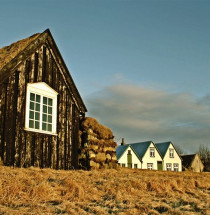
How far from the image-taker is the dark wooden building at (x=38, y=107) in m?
11.1

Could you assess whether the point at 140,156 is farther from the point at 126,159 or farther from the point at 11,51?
the point at 11,51

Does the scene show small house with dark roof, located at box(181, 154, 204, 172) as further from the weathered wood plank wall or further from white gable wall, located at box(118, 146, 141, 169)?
the weathered wood plank wall

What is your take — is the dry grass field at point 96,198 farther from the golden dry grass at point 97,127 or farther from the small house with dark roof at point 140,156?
the small house with dark roof at point 140,156

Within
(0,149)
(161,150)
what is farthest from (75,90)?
(161,150)

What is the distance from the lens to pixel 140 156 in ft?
174

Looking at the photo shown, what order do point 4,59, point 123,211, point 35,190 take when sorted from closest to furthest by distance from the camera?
1. point 123,211
2. point 35,190
3. point 4,59

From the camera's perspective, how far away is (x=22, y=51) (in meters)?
11.7

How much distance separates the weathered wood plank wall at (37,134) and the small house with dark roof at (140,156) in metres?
36.7

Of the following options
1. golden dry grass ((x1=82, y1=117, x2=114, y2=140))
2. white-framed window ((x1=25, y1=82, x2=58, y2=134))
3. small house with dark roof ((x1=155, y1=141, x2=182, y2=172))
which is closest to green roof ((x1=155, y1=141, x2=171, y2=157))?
small house with dark roof ((x1=155, y1=141, x2=182, y2=172))

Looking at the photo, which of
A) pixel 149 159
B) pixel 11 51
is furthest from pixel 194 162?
pixel 11 51

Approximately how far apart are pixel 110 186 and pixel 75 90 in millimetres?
7375

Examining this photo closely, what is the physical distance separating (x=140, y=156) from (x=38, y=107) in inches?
1682

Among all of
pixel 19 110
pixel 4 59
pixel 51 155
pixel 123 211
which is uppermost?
pixel 4 59

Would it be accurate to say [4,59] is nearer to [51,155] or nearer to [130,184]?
[51,155]
